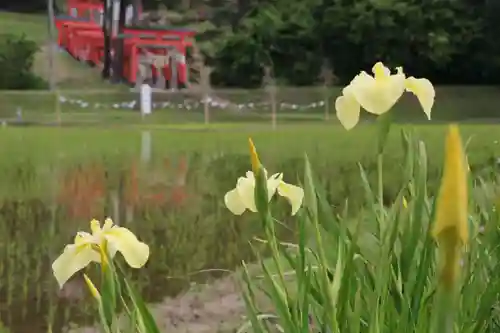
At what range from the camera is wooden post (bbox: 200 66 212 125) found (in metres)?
8.20

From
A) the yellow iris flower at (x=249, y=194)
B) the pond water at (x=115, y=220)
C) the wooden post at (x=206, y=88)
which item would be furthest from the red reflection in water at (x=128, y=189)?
the wooden post at (x=206, y=88)

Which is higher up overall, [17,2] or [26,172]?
[17,2]

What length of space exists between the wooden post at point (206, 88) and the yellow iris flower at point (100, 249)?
7.61 meters

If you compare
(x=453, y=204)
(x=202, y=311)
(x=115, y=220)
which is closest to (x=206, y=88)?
(x=115, y=220)

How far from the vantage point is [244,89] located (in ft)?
28.0

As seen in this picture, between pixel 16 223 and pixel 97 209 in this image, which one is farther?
pixel 97 209

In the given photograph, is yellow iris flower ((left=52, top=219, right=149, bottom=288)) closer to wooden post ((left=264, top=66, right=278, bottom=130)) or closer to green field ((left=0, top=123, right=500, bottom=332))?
green field ((left=0, top=123, right=500, bottom=332))

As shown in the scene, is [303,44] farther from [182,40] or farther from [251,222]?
[251,222]

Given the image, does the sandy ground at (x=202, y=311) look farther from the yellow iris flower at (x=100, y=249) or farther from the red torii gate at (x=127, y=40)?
the red torii gate at (x=127, y=40)

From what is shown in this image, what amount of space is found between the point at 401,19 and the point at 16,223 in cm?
669

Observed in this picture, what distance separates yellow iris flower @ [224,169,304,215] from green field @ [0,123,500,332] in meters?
0.05

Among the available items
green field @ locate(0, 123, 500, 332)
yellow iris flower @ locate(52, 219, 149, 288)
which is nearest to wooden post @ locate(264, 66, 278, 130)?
green field @ locate(0, 123, 500, 332)

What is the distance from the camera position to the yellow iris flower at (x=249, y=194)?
476 mm

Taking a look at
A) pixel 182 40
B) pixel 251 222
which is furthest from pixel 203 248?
pixel 182 40
